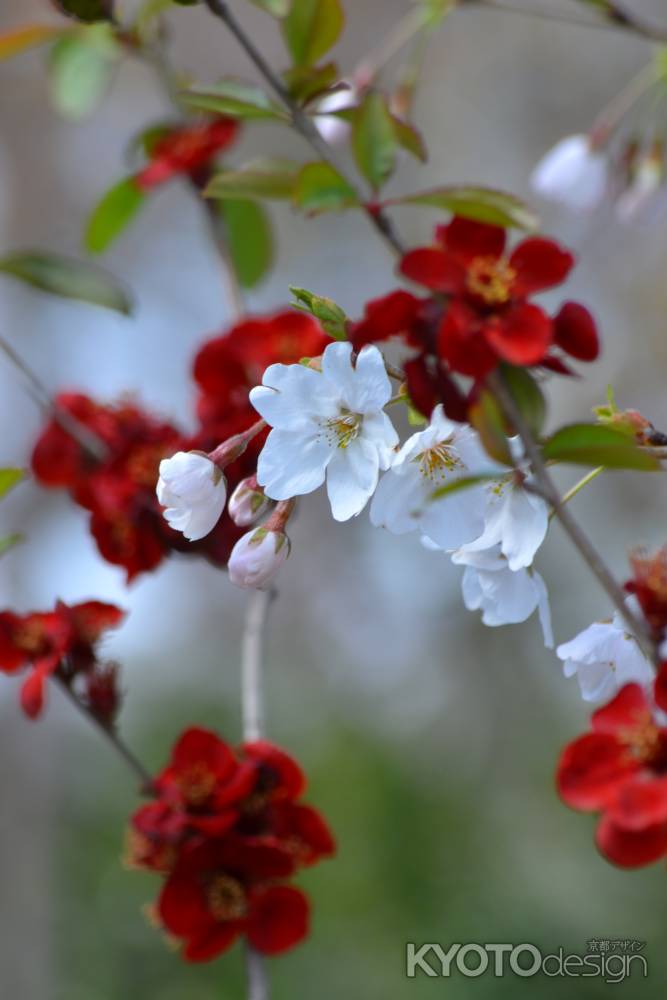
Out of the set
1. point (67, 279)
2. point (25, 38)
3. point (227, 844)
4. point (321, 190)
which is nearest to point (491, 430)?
point (321, 190)

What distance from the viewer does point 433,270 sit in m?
0.42

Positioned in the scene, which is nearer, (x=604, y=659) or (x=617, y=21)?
(x=604, y=659)

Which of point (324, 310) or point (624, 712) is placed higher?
point (324, 310)

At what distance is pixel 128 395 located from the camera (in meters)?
0.81

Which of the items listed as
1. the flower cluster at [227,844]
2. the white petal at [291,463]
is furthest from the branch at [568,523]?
the flower cluster at [227,844]

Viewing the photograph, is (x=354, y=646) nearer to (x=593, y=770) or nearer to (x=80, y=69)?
(x=80, y=69)

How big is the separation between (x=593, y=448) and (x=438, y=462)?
0.41ft

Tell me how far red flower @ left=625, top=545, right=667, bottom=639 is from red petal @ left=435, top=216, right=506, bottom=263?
0.15 metres

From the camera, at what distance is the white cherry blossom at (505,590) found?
502 mm

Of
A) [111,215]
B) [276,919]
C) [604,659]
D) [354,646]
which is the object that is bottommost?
[354,646]

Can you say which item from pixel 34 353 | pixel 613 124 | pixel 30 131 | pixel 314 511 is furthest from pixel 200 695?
pixel 613 124

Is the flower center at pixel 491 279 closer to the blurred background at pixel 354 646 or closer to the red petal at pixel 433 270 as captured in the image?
the red petal at pixel 433 270

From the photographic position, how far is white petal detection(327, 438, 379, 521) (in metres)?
0.46

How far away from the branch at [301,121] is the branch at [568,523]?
180 mm
